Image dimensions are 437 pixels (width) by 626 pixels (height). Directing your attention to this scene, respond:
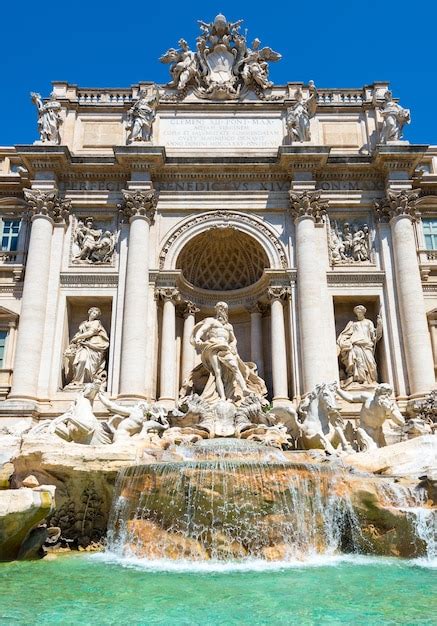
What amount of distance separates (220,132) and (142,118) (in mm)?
3375

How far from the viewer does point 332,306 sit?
20.1 meters

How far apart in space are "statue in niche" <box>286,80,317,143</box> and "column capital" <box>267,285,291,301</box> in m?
6.27

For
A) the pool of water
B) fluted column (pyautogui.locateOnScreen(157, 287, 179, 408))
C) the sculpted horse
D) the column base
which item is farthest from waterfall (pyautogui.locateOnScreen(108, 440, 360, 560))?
fluted column (pyautogui.locateOnScreen(157, 287, 179, 408))

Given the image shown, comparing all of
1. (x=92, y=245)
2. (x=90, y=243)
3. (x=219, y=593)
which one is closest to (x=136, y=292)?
(x=92, y=245)

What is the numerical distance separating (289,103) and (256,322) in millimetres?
9549

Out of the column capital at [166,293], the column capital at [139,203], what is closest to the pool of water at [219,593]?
the column capital at [166,293]

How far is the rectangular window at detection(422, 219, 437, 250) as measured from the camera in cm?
2152

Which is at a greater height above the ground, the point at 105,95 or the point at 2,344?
the point at 105,95

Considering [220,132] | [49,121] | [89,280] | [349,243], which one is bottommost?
[89,280]

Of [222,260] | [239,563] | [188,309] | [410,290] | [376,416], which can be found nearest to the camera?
[239,563]

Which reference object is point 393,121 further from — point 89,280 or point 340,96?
point 89,280

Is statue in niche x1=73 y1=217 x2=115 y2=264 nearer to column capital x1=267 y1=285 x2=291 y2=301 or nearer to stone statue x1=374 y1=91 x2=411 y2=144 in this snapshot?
column capital x1=267 y1=285 x2=291 y2=301

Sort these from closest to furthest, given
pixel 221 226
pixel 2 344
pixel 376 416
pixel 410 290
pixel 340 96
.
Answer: pixel 376 416 → pixel 410 290 → pixel 2 344 → pixel 221 226 → pixel 340 96

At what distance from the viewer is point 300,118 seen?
21.8 m
